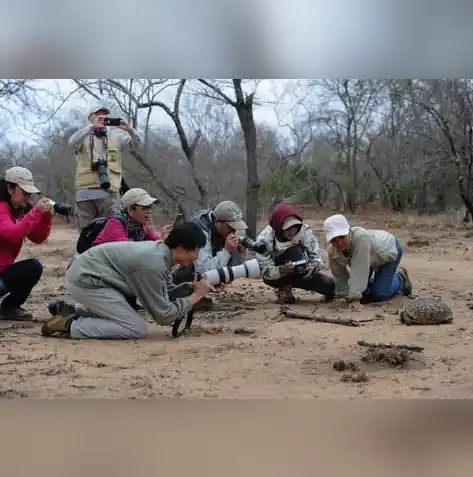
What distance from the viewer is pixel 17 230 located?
8.75ft

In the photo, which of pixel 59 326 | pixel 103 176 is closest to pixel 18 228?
pixel 59 326

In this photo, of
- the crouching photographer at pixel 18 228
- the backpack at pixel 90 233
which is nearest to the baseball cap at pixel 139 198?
the backpack at pixel 90 233

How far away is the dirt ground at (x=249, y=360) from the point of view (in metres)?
1.86

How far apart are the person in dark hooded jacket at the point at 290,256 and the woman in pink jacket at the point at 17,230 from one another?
93 centimetres

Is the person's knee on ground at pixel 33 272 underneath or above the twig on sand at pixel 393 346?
above

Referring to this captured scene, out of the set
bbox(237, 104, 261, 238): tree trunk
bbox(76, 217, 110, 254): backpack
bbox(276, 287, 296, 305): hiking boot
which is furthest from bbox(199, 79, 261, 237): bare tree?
bbox(76, 217, 110, 254): backpack

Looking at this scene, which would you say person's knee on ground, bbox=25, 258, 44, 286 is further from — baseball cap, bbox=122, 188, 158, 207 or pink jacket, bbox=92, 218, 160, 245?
baseball cap, bbox=122, 188, 158, 207

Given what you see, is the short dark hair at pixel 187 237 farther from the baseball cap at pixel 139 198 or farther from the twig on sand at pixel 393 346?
the twig on sand at pixel 393 346

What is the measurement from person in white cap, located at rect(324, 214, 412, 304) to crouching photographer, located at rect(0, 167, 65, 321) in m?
1.06

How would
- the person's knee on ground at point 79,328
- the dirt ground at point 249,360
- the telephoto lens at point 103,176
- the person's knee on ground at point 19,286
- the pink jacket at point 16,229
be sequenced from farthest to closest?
the telephoto lens at point 103,176 → the person's knee on ground at point 19,286 → the pink jacket at point 16,229 → the person's knee on ground at point 79,328 → the dirt ground at point 249,360

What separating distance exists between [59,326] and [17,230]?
39 centimetres

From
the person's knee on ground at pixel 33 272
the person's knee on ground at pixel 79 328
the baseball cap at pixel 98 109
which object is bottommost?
the person's knee on ground at pixel 79 328
